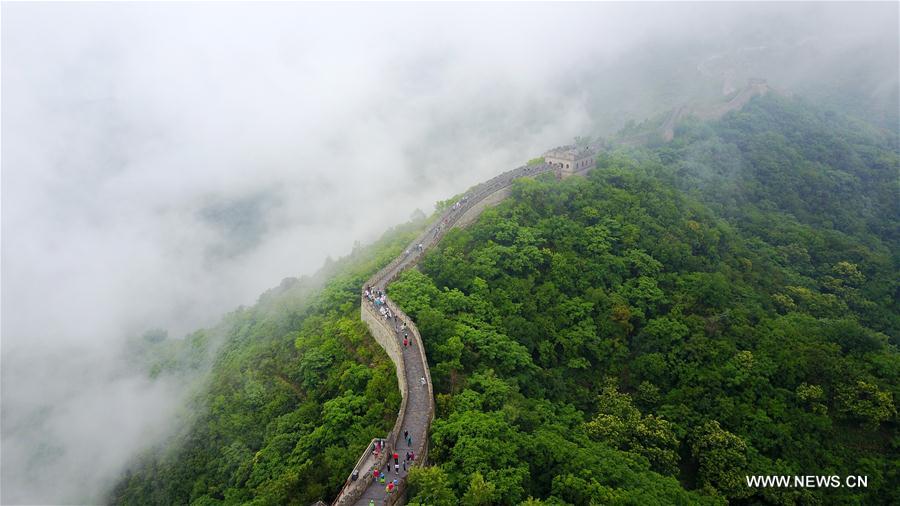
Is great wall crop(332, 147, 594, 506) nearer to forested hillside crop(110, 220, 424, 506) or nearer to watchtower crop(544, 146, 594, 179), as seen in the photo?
forested hillside crop(110, 220, 424, 506)

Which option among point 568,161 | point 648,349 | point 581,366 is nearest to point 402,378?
point 581,366

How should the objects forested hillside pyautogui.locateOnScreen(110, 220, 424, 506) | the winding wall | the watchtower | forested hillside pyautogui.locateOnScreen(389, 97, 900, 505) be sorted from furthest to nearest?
the watchtower
forested hillside pyautogui.locateOnScreen(110, 220, 424, 506)
forested hillside pyautogui.locateOnScreen(389, 97, 900, 505)
the winding wall

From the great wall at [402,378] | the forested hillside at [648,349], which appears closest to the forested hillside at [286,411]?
the great wall at [402,378]

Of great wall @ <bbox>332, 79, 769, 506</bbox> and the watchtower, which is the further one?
the watchtower

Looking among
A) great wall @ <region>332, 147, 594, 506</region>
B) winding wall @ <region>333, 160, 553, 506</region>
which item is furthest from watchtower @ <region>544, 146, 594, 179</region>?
winding wall @ <region>333, 160, 553, 506</region>

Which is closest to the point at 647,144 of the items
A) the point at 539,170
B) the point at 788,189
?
the point at 788,189

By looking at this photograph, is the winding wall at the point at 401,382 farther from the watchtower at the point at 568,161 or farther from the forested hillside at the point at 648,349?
the watchtower at the point at 568,161
